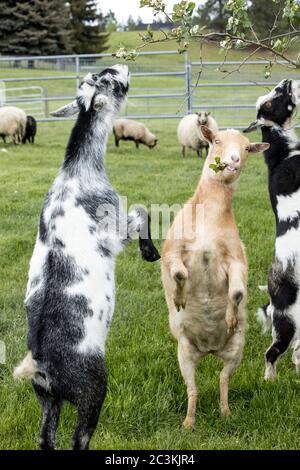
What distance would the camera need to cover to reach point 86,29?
5391cm

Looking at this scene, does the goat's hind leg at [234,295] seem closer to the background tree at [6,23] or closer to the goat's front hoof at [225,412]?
the goat's front hoof at [225,412]

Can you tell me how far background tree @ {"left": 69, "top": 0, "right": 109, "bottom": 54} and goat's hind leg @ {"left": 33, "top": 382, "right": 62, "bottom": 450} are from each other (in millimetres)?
51662

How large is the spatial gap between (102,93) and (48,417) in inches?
75.8

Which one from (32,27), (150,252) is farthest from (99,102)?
(32,27)

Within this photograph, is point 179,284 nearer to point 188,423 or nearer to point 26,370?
point 188,423

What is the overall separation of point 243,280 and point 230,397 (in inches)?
37.2

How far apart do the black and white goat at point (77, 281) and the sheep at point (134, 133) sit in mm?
12755

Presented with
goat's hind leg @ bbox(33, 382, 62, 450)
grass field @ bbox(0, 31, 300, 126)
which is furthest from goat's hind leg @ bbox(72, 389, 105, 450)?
grass field @ bbox(0, 31, 300, 126)

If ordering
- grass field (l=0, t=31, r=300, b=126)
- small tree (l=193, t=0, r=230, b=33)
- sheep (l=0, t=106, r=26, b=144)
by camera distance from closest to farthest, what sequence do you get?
sheep (l=0, t=106, r=26, b=144), grass field (l=0, t=31, r=300, b=126), small tree (l=193, t=0, r=230, b=33)

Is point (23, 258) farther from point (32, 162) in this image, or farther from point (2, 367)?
point (32, 162)

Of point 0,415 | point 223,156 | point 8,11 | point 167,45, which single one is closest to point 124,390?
point 0,415

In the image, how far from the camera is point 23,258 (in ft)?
22.2

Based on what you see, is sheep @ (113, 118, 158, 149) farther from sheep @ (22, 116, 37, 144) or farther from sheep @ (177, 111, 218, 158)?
sheep @ (22, 116, 37, 144)

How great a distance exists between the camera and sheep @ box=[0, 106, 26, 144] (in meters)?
16.3
